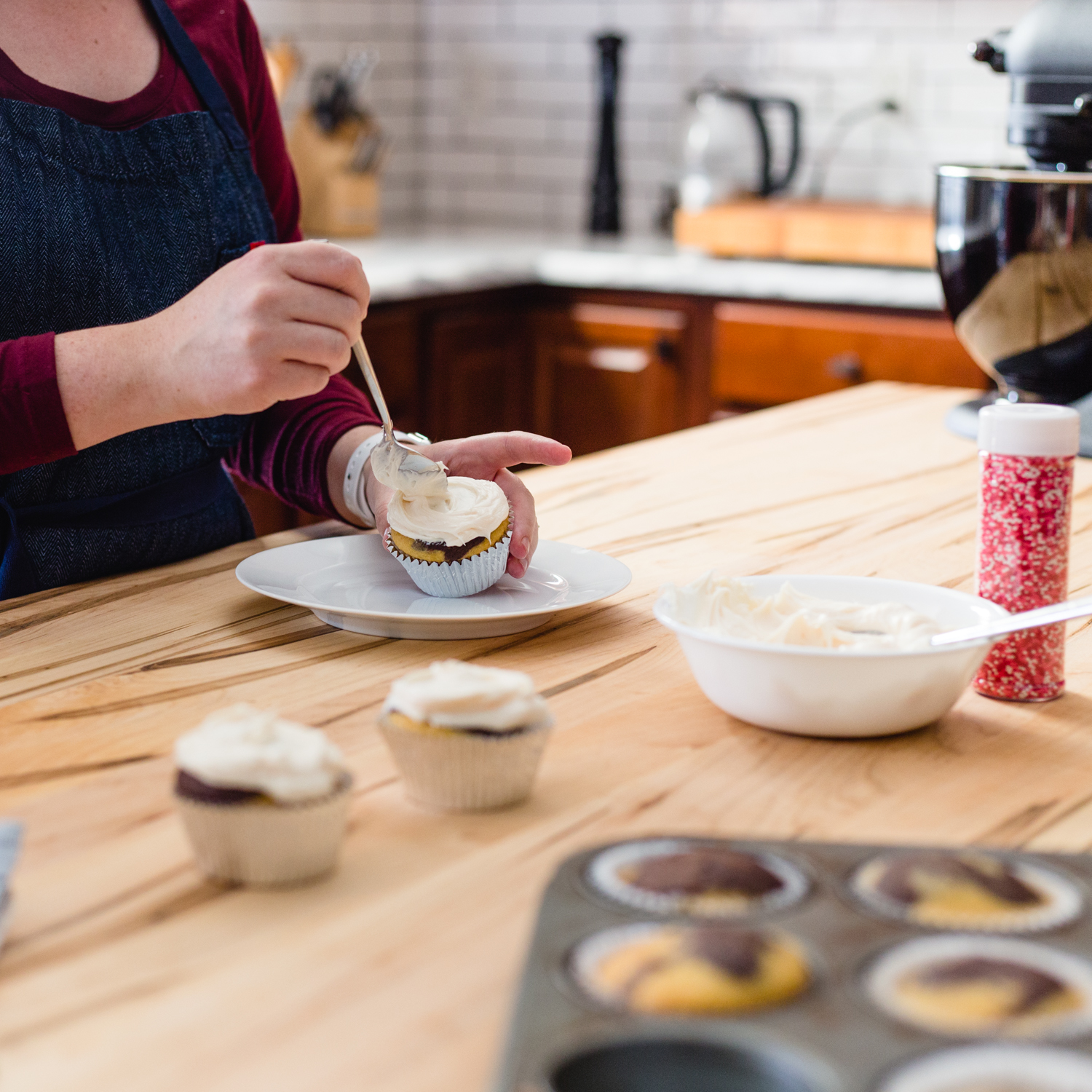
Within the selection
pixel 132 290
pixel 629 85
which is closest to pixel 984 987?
pixel 132 290

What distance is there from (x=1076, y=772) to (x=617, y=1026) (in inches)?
16.4

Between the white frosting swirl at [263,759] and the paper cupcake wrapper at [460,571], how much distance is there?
0.41 m

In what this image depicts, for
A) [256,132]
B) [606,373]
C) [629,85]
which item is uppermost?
[629,85]

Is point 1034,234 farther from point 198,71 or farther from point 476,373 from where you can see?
point 476,373

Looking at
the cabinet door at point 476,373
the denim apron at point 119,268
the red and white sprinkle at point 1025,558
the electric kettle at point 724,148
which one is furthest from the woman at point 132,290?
the electric kettle at point 724,148

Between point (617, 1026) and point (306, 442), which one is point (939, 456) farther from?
point (617, 1026)

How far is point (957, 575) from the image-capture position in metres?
1.21

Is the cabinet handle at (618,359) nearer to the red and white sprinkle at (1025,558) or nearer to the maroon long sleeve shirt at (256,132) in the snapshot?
the maroon long sleeve shirt at (256,132)

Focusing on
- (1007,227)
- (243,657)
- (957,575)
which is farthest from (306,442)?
(1007,227)

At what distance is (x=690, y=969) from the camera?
55 centimetres

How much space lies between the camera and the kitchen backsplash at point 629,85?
3.34m

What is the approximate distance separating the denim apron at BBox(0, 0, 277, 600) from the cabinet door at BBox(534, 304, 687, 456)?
1.55m

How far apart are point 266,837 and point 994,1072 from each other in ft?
1.06

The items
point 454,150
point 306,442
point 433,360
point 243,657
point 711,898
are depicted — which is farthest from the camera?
point 454,150
